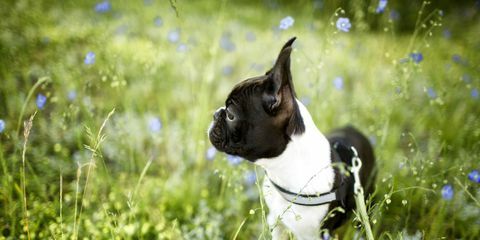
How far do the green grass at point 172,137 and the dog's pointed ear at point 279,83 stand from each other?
521mm

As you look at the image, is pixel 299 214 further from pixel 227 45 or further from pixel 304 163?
pixel 227 45

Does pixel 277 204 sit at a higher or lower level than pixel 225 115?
lower

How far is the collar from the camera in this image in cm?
199

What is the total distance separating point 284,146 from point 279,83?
347 millimetres

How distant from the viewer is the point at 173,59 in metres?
5.34

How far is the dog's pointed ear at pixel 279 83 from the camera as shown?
5.47ft

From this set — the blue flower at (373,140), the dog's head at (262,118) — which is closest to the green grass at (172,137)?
the blue flower at (373,140)

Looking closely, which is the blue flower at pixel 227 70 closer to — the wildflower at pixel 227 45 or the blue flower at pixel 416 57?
the wildflower at pixel 227 45

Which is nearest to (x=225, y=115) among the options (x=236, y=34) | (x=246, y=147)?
(x=246, y=147)

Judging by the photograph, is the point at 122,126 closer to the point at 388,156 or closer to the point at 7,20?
the point at 388,156

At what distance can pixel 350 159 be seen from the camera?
2.31 metres

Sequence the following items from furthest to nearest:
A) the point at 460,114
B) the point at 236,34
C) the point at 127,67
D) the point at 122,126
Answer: the point at 236,34 → the point at 127,67 → the point at 460,114 → the point at 122,126

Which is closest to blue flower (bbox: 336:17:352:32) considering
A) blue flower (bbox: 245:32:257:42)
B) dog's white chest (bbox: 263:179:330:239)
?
dog's white chest (bbox: 263:179:330:239)

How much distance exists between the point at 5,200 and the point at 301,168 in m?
1.98
